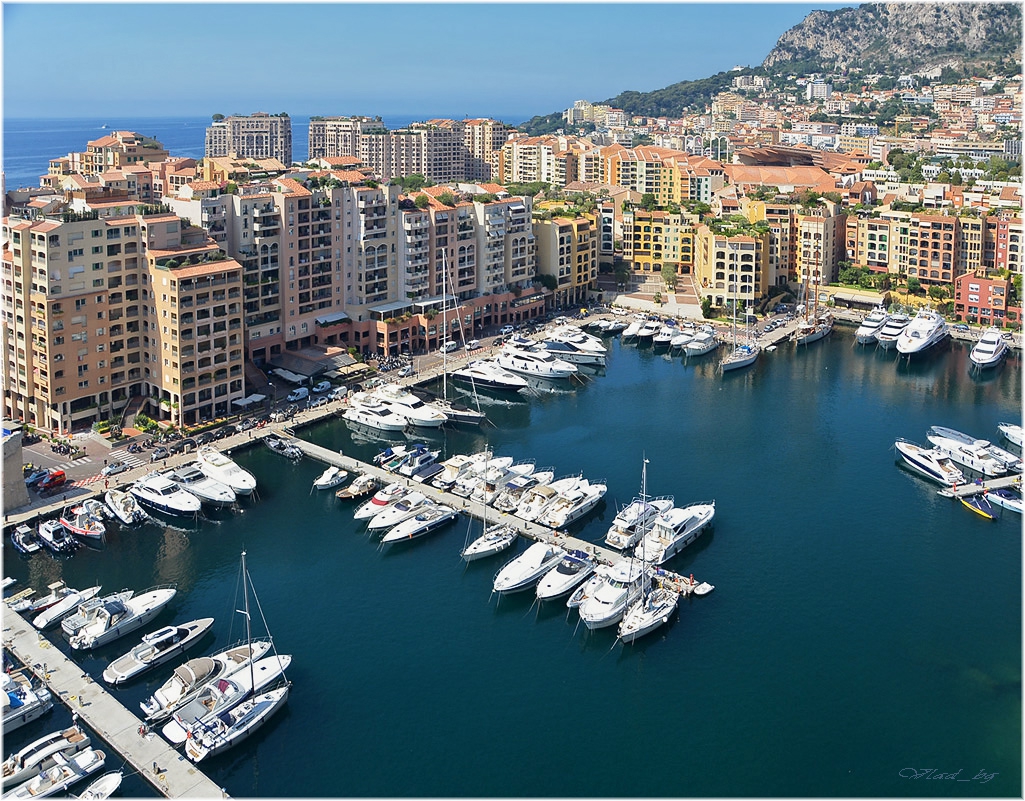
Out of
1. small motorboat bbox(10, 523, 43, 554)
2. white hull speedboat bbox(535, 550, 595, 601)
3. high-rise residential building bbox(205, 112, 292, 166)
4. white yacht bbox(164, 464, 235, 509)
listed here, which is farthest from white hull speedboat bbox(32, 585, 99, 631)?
high-rise residential building bbox(205, 112, 292, 166)

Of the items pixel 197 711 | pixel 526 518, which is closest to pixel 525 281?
pixel 526 518

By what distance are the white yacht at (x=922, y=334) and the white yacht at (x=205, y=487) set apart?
35007 millimetres

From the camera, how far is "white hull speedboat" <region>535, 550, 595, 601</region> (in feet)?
96.1

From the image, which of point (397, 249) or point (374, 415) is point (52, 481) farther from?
point (397, 249)

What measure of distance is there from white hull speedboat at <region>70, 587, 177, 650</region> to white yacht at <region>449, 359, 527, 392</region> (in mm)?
21275

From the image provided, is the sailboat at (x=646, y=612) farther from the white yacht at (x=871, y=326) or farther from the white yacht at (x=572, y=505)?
the white yacht at (x=871, y=326)

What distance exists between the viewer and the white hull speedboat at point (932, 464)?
37.2 metres

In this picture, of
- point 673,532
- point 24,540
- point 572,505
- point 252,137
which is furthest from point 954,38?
point 24,540

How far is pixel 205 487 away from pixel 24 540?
570 cm

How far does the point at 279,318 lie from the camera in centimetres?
4878

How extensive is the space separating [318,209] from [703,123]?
128025mm

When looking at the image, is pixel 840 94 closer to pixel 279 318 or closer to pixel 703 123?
pixel 703 123

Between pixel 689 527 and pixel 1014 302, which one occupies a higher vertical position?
pixel 1014 302

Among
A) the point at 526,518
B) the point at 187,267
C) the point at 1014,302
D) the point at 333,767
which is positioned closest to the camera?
the point at 333,767
